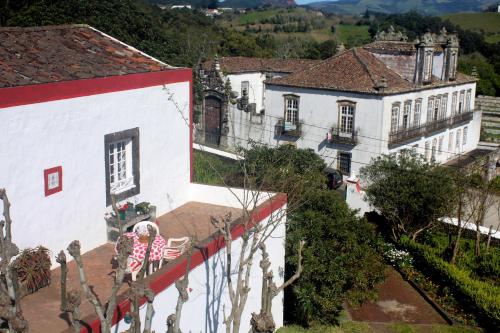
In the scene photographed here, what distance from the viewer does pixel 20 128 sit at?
→ 31.7 ft

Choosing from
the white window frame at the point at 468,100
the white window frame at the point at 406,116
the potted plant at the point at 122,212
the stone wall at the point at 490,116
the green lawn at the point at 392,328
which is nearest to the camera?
the potted plant at the point at 122,212

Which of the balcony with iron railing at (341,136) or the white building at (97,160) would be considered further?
the balcony with iron railing at (341,136)

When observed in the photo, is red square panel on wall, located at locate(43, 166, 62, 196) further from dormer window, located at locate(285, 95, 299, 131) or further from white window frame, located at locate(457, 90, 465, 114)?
white window frame, located at locate(457, 90, 465, 114)

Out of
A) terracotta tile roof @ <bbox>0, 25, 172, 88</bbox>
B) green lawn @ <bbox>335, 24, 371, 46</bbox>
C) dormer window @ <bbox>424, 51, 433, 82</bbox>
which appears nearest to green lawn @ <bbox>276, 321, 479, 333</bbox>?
terracotta tile roof @ <bbox>0, 25, 172, 88</bbox>

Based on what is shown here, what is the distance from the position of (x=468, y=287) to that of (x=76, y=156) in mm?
10990

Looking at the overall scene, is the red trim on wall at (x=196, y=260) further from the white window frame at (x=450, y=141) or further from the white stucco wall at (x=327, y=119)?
the white window frame at (x=450, y=141)

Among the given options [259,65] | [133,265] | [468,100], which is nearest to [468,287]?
[133,265]

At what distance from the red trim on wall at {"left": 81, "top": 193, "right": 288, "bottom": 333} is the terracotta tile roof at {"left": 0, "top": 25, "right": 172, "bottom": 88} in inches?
147

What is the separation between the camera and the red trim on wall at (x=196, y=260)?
7883 mm

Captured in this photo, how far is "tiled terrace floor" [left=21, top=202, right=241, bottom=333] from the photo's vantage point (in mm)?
8445

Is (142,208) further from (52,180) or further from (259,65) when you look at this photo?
(259,65)

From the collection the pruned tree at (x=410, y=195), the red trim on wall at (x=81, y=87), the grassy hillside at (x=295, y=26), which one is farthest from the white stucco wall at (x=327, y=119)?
the grassy hillside at (x=295, y=26)

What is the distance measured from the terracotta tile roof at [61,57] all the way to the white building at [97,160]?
0.09 feet

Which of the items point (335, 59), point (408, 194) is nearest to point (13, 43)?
point (408, 194)
